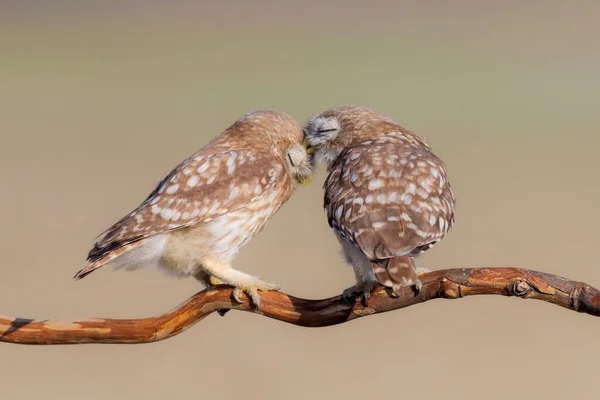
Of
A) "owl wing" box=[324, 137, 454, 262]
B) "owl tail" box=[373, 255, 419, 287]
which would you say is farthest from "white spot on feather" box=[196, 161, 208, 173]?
"owl tail" box=[373, 255, 419, 287]

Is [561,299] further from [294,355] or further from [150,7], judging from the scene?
[150,7]

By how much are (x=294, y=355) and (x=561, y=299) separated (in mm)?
7312

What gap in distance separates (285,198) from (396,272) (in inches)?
65.2

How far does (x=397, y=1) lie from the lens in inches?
1826

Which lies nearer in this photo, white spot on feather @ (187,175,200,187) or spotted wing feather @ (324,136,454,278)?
spotted wing feather @ (324,136,454,278)

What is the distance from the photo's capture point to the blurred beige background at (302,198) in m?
11.6

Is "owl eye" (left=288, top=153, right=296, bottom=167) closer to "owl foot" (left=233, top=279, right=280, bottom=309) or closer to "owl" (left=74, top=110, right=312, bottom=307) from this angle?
"owl" (left=74, top=110, right=312, bottom=307)

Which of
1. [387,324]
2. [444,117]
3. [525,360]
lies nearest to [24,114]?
[444,117]

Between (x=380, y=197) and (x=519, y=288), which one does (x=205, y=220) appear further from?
(x=519, y=288)

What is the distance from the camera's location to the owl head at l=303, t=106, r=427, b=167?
653 cm

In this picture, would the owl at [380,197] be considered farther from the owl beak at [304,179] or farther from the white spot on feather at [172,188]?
the white spot on feather at [172,188]

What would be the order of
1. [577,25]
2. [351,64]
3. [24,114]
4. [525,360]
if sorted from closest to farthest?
1. [525,360]
2. [24,114]
3. [351,64]
4. [577,25]

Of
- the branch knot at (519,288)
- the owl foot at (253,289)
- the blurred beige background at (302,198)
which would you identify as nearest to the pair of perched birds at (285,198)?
the owl foot at (253,289)

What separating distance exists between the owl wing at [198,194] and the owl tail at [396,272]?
1.31 metres
